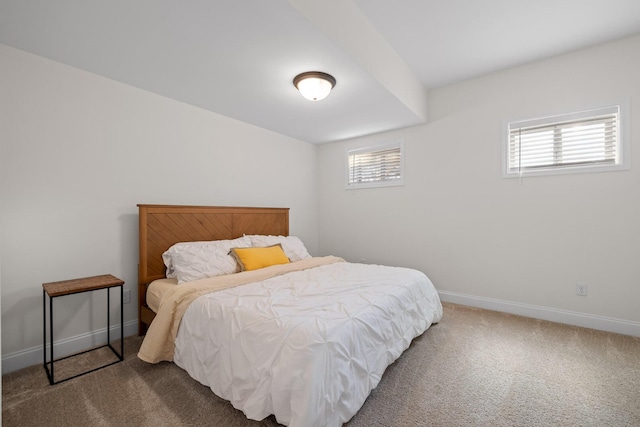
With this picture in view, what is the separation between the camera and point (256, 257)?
3.05 meters

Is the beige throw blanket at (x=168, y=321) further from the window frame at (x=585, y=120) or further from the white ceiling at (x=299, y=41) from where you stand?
the window frame at (x=585, y=120)

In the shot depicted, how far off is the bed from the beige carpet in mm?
151

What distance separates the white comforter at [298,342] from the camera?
4.95 ft

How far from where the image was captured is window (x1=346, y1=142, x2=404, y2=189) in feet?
13.8

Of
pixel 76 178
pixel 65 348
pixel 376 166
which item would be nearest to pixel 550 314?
pixel 376 166

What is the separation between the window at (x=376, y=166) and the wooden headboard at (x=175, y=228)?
1.56 metres

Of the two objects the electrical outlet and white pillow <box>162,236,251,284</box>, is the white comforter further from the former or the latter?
the electrical outlet

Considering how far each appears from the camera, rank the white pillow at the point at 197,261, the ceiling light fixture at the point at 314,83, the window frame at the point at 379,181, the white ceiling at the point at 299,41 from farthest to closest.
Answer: the window frame at the point at 379,181
the white pillow at the point at 197,261
the ceiling light fixture at the point at 314,83
the white ceiling at the point at 299,41

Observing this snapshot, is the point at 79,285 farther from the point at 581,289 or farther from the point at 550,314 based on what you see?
the point at 581,289

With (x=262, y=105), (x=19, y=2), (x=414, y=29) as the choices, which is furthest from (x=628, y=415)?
(x=19, y=2)

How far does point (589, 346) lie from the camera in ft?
8.35

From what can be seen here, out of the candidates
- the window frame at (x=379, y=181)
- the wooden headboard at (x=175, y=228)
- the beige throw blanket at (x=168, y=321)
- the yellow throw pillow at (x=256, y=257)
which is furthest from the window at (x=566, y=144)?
the beige throw blanket at (x=168, y=321)

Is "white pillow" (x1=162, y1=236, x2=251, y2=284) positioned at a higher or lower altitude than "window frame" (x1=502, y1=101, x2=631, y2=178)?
lower

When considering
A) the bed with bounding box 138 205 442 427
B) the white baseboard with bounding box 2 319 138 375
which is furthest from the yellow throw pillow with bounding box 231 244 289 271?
the white baseboard with bounding box 2 319 138 375
